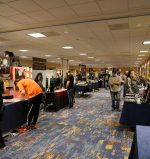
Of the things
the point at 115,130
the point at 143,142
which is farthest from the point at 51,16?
the point at 143,142

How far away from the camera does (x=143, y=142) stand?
5.29 ft

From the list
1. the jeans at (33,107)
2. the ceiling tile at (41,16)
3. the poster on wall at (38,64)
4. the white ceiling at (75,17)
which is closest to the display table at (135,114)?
the jeans at (33,107)

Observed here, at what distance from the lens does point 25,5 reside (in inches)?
169

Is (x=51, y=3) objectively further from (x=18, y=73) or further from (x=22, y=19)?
(x=18, y=73)

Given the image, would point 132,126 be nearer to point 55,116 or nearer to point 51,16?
point 55,116

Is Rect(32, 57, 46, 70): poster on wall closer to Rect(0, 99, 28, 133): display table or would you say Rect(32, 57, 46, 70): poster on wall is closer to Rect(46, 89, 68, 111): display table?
Rect(46, 89, 68, 111): display table

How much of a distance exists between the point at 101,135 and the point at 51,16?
10.7 feet

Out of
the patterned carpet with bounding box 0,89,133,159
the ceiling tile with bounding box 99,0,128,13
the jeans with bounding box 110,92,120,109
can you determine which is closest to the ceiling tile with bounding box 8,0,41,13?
the ceiling tile with bounding box 99,0,128,13

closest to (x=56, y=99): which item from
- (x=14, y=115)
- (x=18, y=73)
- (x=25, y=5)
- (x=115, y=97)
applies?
(x=18, y=73)

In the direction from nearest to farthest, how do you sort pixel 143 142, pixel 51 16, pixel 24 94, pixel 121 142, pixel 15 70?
pixel 143 142, pixel 121 142, pixel 24 94, pixel 51 16, pixel 15 70

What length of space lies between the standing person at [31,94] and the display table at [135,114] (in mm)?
2148

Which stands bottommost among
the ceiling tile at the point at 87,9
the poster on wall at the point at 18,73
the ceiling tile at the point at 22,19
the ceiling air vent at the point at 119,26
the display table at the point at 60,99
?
the display table at the point at 60,99

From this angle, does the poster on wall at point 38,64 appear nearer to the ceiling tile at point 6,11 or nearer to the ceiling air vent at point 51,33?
the ceiling air vent at point 51,33

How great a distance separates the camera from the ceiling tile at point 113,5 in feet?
13.5
